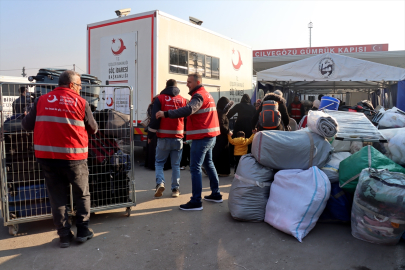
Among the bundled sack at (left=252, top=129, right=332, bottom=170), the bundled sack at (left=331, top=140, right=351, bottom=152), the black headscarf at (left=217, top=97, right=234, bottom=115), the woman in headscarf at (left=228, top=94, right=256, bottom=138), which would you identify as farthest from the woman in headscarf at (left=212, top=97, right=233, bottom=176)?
the bundled sack at (left=252, top=129, right=332, bottom=170)

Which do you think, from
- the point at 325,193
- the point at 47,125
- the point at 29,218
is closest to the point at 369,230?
the point at 325,193

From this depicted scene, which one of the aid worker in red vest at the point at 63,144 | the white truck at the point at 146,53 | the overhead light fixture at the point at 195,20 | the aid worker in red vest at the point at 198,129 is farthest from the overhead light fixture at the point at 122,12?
the aid worker in red vest at the point at 63,144

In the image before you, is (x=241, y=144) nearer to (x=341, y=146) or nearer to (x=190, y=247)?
(x=341, y=146)

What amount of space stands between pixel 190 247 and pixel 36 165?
1877mm

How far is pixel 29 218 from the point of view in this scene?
3.45 m

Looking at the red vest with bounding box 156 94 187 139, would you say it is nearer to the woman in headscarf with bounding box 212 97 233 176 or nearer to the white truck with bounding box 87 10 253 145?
the woman in headscarf with bounding box 212 97 233 176

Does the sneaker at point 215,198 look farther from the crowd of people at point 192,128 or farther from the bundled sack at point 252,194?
the bundled sack at point 252,194

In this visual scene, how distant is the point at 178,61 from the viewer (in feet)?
25.2

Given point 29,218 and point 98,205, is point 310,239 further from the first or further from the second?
point 29,218

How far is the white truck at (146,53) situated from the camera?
7.09m

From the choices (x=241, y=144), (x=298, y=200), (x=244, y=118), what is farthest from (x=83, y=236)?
(x=244, y=118)

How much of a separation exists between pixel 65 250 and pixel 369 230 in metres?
2.95

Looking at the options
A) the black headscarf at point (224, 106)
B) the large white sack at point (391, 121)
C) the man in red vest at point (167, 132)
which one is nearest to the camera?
the man in red vest at point (167, 132)

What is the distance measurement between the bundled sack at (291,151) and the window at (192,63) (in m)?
4.22
